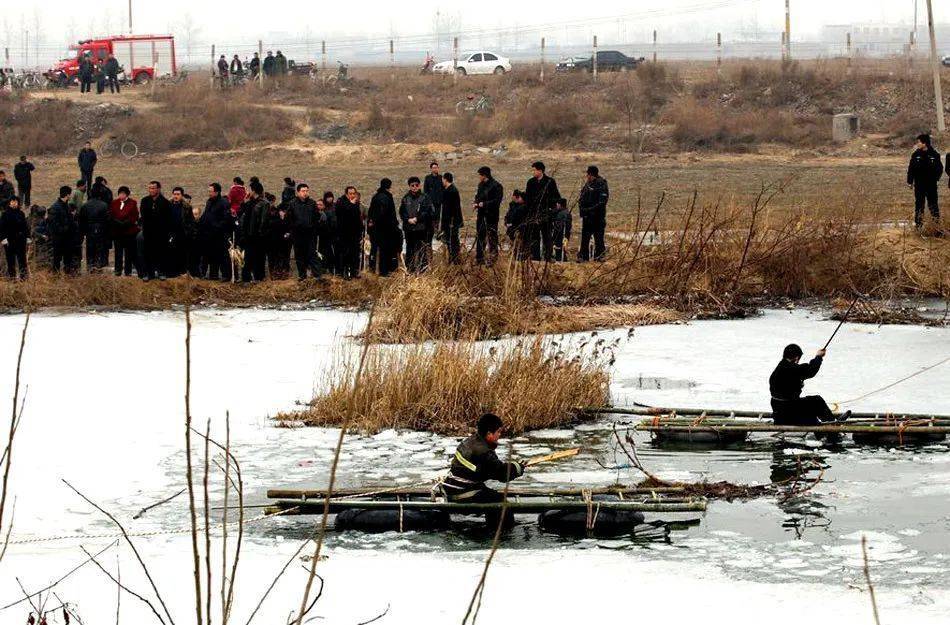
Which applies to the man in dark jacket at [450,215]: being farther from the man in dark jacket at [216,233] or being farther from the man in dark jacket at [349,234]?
the man in dark jacket at [216,233]

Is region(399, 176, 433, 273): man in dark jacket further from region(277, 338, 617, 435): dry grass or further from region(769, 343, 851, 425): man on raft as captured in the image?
region(769, 343, 851, 425): man on raft

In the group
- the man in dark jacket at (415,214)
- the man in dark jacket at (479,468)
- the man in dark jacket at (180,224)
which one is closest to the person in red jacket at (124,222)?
the man in dark jacket at (180,224)

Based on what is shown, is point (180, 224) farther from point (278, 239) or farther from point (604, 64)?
point (604, 64)

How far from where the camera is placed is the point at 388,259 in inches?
878

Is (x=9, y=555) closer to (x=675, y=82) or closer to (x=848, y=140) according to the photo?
(x=848, y=140)

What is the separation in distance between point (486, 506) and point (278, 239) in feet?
37.6

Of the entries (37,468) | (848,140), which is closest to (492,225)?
(37,468)

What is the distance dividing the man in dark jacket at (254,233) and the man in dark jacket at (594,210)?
4.62 m

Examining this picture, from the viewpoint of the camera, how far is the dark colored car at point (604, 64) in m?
58.5

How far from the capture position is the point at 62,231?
21.7m

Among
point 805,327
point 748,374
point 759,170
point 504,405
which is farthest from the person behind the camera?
point 759,170

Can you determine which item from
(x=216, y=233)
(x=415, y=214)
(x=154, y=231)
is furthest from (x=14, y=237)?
(x=415, y=214)

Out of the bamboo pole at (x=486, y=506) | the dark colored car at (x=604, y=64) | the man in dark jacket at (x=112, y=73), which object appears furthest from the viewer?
the dark colored car at (x=604, y=64)

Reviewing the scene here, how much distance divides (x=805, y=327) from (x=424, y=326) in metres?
5.36
